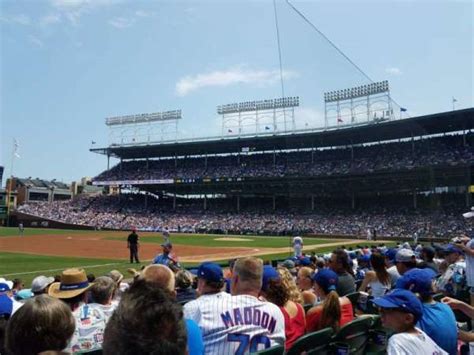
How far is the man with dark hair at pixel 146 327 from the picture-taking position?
61.5 inches

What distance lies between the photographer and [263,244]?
36.0 meters

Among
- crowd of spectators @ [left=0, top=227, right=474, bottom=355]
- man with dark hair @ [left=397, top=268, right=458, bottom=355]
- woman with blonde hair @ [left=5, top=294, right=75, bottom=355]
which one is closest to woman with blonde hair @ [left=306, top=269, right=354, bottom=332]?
crowd of spectators @ [left=0, top=227, right=474, bottom=355]

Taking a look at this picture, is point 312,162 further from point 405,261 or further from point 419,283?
point 419,283

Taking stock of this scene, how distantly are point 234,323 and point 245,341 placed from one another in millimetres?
Result: 156

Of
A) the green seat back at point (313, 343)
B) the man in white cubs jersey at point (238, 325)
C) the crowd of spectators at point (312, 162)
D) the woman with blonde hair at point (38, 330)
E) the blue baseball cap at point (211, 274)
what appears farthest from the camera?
the crowd of spectators at point (312, 162)

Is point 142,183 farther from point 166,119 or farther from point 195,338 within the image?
point 195,338

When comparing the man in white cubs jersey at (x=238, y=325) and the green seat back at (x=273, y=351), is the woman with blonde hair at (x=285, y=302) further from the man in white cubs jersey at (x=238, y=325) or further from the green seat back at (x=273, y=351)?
the green seat back at (x=273, y=351)

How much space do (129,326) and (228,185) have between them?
65.2 metres

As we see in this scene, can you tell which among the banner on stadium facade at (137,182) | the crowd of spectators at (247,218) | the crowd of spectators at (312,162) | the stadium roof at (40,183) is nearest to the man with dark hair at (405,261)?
the crowd of spectators at (247,218)

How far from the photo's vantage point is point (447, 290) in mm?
7914

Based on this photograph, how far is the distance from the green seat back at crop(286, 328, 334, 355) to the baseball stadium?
0.01 metres

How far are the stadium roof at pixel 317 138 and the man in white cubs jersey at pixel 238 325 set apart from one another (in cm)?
2269

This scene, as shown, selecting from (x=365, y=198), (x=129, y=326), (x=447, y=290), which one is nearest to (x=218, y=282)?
(x=129, y=326)

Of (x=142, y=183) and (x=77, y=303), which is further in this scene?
(x=142, y=183)
